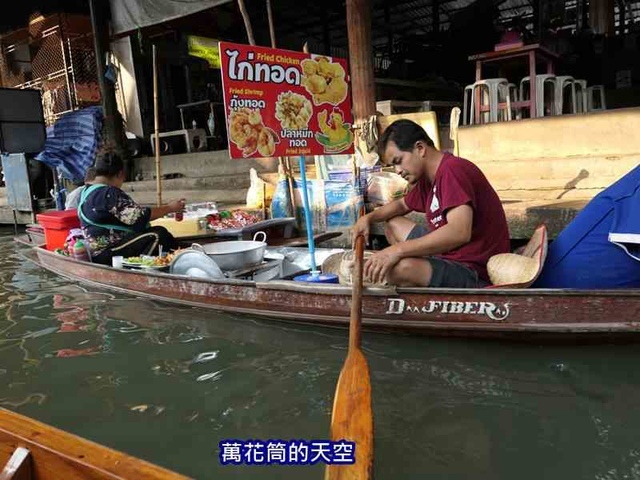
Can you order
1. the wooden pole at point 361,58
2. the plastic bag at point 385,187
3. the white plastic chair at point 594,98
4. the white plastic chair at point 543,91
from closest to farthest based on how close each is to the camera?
the plastic bag at point 385,187 → the white plastic chair at point 543,91 → the wooden pole at point 361,58 → the white plastic chair at point 594,98

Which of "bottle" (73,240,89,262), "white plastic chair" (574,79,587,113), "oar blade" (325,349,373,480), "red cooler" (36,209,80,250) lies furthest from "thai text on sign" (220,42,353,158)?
"white plastic chair" (574,79,587,113)

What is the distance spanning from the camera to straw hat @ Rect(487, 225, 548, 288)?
289 centimetres

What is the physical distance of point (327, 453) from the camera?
5.54ft

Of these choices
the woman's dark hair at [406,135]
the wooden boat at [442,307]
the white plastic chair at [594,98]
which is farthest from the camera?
the white plastic chair at [594,98]

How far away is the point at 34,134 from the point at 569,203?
9623 mm

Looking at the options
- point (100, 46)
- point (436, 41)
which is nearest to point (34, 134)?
point (100, 46)

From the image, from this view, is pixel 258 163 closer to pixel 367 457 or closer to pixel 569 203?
pixel 569 203

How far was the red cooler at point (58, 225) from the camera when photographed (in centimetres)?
536

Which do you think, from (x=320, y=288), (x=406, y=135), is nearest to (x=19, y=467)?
(x=320, y=288)

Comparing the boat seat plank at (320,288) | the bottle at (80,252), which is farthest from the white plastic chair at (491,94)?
the bottle at (80,252)

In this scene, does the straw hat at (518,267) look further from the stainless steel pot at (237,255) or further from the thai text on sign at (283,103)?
the stainless steel pot at (237,255)

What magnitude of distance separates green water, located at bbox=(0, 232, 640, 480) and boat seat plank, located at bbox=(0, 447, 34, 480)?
0.78 meters

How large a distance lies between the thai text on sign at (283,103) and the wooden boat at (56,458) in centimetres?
201

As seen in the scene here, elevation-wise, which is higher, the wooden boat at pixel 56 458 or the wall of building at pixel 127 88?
the wall of building at pixel 127 88
